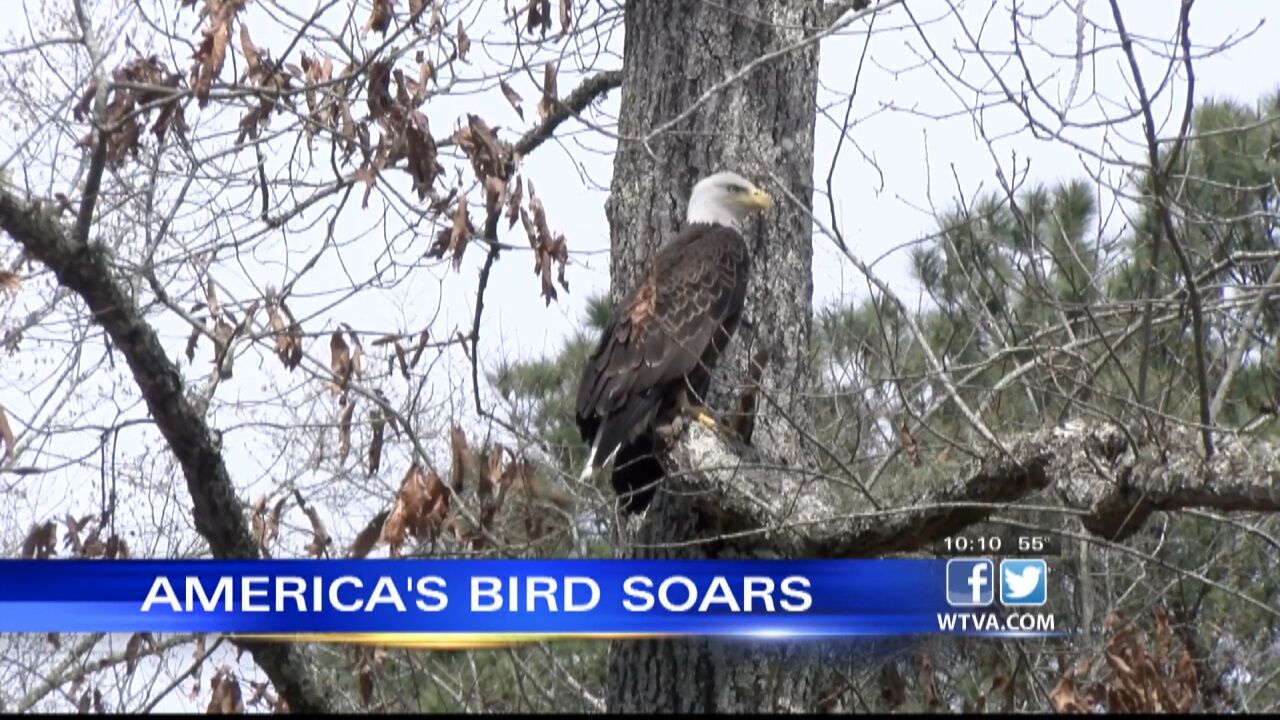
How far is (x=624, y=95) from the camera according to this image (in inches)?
200

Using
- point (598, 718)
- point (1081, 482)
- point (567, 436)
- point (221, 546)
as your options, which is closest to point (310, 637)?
point (221, 546)

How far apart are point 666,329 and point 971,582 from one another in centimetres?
122

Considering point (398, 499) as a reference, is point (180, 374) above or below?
above

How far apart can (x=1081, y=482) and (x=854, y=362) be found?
1413 mm

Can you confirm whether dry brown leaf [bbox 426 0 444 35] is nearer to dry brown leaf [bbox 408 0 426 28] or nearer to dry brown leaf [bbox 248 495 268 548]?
dry brown leaf [bbox 408 0 426 28]

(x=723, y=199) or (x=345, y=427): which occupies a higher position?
(x=723, y=199)

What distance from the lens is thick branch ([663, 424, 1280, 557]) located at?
138 inches

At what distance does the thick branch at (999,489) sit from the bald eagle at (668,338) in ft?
0.85

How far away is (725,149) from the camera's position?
16.4 feet

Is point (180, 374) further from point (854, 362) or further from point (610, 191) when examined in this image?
point (854, 362)

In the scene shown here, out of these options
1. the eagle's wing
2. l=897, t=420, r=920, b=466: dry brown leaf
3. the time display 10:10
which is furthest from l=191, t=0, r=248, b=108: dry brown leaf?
the time display 10:10

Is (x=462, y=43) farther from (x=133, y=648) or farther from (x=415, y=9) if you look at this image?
(x=133, y=648)

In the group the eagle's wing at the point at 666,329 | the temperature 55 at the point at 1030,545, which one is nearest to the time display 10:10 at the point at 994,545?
the temperature 55 at the point at 1030,545

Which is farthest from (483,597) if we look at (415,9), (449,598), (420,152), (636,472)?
(415,9)
